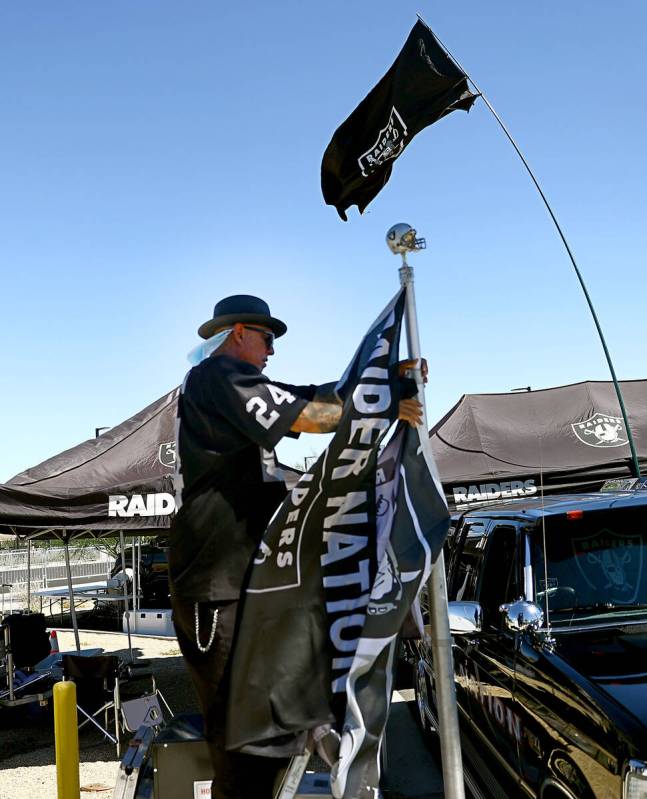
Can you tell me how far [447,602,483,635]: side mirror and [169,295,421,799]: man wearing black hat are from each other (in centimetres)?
134

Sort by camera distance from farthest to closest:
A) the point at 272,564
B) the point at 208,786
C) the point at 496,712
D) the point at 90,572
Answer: the point at 90,572, the point at 496,712, the point at 208,786, the point at 272,564

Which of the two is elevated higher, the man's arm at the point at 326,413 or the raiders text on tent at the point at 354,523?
the man's arm at the point at 326,413

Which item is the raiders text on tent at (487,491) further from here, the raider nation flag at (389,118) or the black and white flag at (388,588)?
the black and white flag at (388,588)

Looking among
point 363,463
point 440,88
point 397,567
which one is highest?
point 440,88

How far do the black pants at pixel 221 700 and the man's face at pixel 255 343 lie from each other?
33.4 inches

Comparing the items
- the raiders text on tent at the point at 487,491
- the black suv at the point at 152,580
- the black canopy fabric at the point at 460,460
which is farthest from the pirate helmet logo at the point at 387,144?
the black suv at the point at 152,580

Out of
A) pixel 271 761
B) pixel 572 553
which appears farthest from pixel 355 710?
pixel 572 553

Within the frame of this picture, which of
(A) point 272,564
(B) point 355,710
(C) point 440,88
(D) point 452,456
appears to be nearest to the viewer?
(B) point 355,710

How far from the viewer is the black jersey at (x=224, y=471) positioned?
7.31ft

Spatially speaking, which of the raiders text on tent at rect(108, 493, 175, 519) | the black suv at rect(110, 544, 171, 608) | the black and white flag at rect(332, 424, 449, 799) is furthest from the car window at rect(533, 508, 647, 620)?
the black suv at rect(110, 544, 171, 608)

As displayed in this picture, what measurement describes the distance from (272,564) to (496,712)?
192 cm

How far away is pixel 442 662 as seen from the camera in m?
2.25

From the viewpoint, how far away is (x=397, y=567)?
7.29ft

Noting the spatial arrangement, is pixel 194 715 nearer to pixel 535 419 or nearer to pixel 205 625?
pixel 205 625
